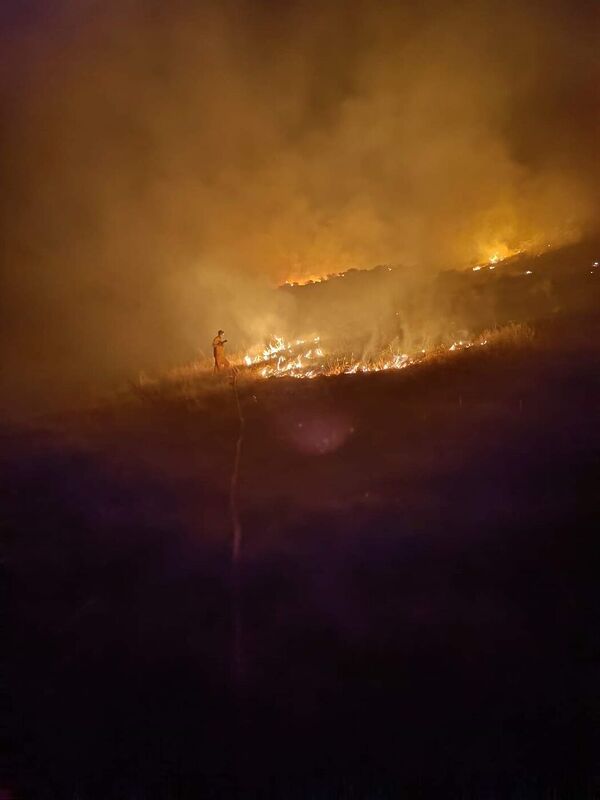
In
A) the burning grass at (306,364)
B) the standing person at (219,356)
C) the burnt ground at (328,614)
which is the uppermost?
the standing person at (219,356)

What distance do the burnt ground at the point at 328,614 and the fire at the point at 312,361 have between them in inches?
107

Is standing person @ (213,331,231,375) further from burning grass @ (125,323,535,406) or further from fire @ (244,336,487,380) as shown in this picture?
fire @ (244,336,487,380)

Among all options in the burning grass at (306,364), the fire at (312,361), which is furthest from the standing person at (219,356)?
the fire at (312,361)

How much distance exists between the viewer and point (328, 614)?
16.1ft

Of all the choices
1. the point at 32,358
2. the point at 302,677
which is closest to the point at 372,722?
the point at 302,677

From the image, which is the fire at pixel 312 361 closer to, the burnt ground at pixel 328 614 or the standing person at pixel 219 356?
the standing person at pixel 219 356

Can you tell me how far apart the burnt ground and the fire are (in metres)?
2.71

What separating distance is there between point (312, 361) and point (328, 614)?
847cm

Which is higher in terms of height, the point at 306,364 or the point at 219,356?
the point at 219,356

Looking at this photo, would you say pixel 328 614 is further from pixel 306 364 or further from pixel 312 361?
pixel 312 361

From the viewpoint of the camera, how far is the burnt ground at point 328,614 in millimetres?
3807

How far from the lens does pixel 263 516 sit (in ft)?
21.7

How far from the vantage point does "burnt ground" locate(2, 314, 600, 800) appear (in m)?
3.81

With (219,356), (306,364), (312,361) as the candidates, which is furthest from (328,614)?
(219,356)
